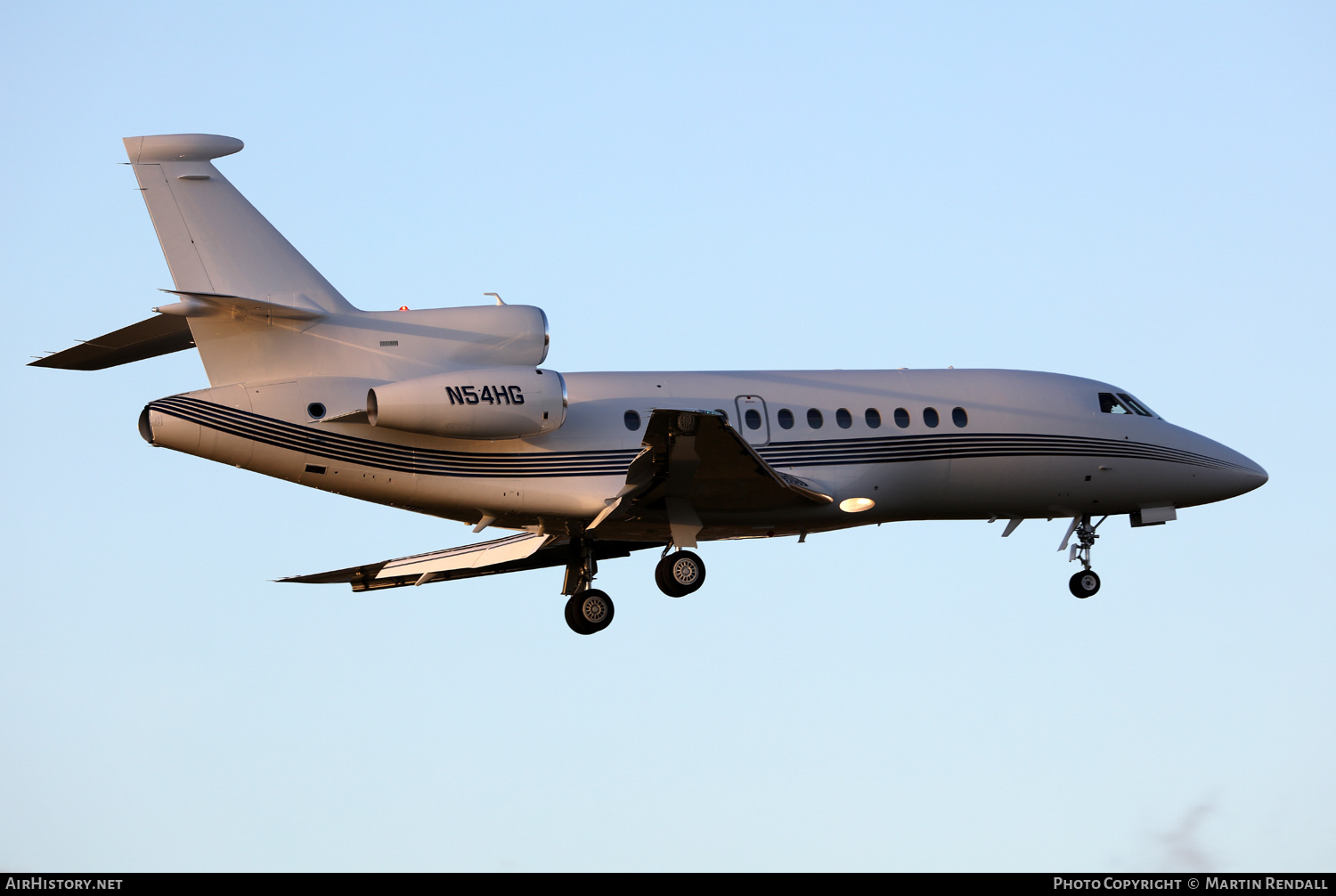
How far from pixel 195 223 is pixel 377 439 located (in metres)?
3.09

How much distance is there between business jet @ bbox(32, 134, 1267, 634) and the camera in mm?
17562

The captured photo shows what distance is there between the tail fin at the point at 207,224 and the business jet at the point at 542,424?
0.02 metres

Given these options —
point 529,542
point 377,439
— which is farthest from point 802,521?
point 377,439

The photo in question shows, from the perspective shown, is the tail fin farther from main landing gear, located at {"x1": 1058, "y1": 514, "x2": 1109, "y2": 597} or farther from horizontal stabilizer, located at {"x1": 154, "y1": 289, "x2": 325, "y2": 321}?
main landing gear, located at {"x1": 1058, "y1": 514, "x2": 1109, "y2": 597}

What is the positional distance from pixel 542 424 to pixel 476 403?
854 mm

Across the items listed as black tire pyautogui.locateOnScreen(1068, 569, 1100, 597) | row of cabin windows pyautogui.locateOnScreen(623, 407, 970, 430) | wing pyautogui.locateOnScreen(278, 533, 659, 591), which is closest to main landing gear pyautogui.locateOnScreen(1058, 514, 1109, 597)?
black tire pyautogui.locateOnScreen(1068, 569, 1100, 597)

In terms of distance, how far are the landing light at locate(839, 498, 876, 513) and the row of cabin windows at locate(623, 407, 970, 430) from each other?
94 centimetres

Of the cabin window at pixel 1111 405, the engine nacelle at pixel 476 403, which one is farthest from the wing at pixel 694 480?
the cabin window at pixel 1111 405

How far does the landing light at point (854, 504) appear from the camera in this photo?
2011 cm

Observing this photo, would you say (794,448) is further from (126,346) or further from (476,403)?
(126,346)

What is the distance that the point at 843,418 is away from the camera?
66.9 feet

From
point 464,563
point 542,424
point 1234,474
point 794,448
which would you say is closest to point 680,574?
point 794,448

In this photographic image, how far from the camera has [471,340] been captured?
1847 centimetres

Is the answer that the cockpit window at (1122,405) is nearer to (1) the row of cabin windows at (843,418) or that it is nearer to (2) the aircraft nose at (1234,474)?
(2) the aircraft nose at (1234,474)
